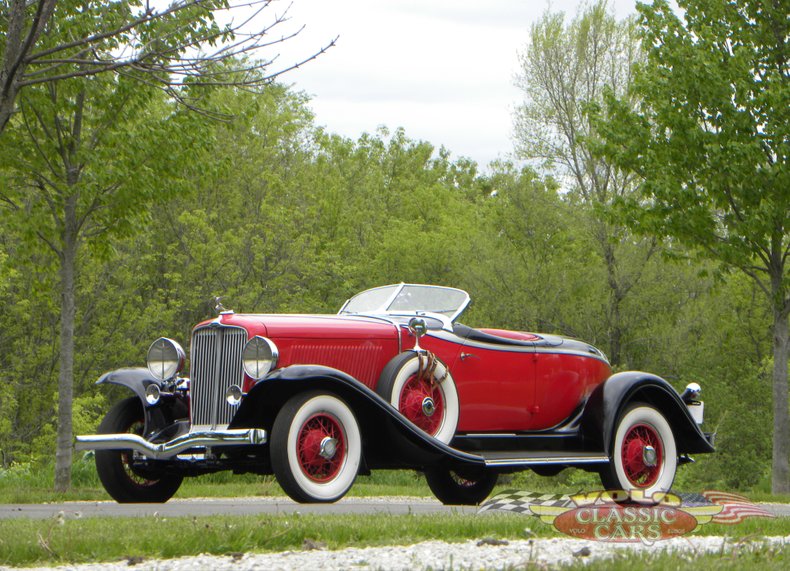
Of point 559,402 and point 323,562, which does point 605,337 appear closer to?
point 559,402

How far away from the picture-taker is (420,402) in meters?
8.02

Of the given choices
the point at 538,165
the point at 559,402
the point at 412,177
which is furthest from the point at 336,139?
the point at 559,402

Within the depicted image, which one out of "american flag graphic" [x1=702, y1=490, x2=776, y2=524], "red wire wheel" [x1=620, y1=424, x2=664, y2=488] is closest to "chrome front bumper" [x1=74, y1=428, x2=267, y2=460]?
"american flag graphic" [x1=702, y1=490, x2=776, y2=524]

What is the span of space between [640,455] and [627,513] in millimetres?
2459

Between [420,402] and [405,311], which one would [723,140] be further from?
[420,402]

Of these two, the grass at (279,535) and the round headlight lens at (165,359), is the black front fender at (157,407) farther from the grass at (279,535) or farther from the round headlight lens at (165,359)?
the grass at (279,535)

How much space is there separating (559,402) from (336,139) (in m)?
36.2

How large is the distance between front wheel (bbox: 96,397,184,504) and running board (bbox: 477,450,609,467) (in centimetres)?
246

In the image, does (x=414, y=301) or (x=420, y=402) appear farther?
(x=414, y=301)

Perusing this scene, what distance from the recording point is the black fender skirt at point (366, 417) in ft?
23.1

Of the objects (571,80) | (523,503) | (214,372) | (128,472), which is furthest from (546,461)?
(571,80)

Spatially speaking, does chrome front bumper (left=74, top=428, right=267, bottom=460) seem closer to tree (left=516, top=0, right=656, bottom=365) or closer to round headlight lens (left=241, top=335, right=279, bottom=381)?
round headlight lens (left=241, top=335, right=279, bottom=381)

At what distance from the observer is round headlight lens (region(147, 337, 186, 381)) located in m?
8.23

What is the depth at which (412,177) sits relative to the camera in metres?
45.5
